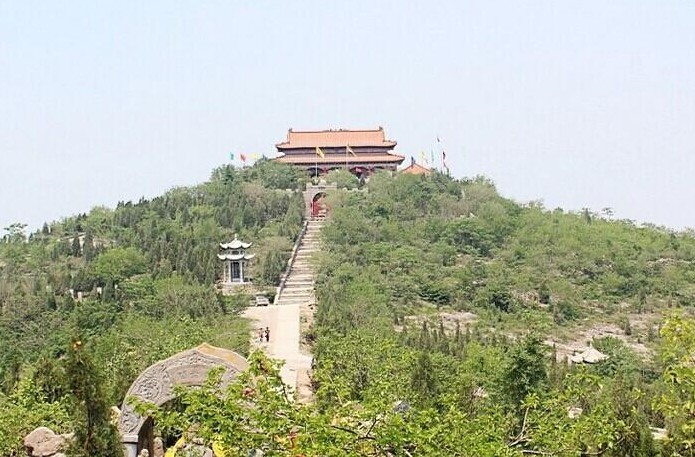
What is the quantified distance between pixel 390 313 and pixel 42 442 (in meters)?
19.2

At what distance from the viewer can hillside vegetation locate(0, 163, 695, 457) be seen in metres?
7.33

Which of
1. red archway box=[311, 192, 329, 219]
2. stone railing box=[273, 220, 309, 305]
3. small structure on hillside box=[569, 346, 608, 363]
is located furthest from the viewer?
red archway box=[311, 192, 329, 219]

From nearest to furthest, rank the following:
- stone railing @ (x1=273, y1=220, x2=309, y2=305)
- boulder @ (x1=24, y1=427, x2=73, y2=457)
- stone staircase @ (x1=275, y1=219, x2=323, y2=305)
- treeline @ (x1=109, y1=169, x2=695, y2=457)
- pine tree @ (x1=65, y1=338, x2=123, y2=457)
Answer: treeline @ (x1=109, y1=169, x2=695, y2=457)
pine tree @ (x1=65, y1=338, x2=123, y2=457)
boulder @ (x1=24, y1=427, x2=73, y2=457)
stone staircase @ (x1=275, y1=219, x2=323, y2=305)
stone railing @ (x1=273, y1=220, x2=309, y2=305)

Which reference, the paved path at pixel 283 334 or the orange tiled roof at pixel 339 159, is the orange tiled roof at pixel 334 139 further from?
the paved path at pixel 283 334

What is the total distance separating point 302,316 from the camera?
110ft

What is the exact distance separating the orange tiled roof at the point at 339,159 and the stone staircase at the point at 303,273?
286 inches

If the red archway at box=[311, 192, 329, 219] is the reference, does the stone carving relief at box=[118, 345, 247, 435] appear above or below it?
Answer: below

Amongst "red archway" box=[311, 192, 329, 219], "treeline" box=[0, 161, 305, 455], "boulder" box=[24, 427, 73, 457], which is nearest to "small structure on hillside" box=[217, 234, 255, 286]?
"treeline" box=[0, 161, 305, 455]

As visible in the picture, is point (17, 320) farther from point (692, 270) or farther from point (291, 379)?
point (692, 270)

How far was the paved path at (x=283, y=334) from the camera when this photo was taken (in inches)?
1042

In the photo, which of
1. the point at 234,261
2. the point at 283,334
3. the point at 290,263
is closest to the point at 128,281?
the point at 234,261

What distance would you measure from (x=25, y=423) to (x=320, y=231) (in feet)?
96.9

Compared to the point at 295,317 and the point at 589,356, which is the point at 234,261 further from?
the point at 589,356

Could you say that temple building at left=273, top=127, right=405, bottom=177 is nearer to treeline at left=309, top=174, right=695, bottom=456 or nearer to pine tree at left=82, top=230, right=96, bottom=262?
treeline at left=309, top=174, right=695, bottom=456
